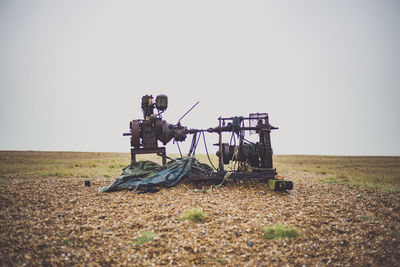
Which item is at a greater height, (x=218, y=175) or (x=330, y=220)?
(x=218, y=175)

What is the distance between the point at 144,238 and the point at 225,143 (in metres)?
6.18

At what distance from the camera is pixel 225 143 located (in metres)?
9.65

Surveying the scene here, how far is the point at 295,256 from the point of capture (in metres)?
3.69

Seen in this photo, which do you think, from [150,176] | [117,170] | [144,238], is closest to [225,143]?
[150,176]

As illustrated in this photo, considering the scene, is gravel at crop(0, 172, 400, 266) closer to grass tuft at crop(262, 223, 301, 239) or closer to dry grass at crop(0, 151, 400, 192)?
grass tuft at crop(262, 223, 301, 239)

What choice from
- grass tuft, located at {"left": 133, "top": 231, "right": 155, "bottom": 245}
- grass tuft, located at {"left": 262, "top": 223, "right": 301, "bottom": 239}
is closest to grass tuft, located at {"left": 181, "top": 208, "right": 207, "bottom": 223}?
grass tuft, located at {"left": 133, "top": 231, "right": 155, "bottom": 245}

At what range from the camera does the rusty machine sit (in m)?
8.77

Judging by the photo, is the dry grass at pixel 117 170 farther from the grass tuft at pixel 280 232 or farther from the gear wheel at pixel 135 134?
the grass tuft at pixel 280 232

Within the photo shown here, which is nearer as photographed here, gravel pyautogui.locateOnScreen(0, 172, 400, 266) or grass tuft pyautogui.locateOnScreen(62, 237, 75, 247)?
gravel pyautogui.locateOnScreen(0, 172, 400, 266)

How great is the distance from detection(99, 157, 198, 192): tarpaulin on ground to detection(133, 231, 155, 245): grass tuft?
4.05m

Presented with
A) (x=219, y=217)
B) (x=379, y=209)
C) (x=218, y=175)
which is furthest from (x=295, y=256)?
(x=218, y=175)

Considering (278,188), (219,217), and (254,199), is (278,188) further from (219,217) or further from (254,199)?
(219,217)

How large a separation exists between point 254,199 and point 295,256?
11.2 ft

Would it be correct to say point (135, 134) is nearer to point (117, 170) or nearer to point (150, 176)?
point (150, 176)
